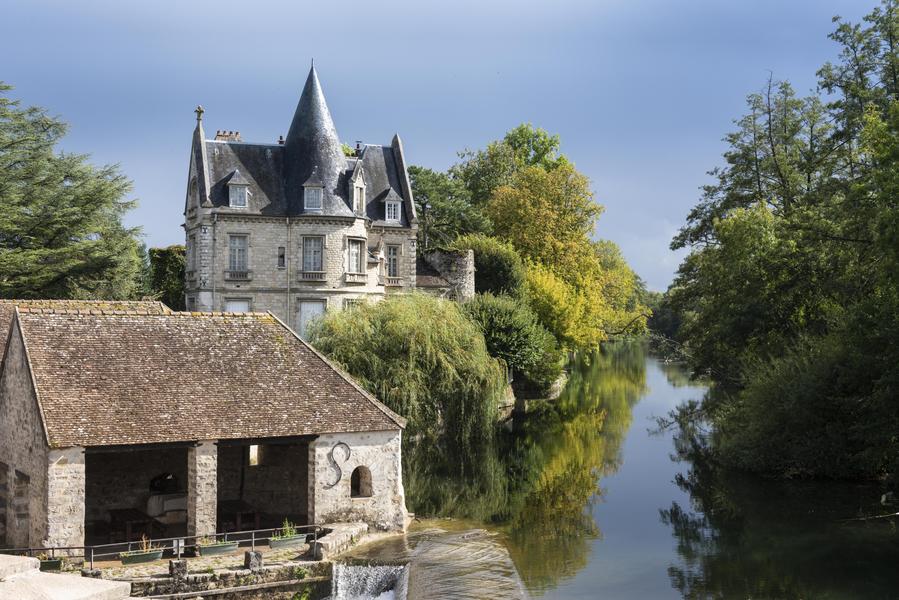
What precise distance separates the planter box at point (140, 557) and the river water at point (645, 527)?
4.35 meters

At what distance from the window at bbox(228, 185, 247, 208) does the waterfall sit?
26826 millimetres

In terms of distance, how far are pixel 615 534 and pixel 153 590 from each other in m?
11.8

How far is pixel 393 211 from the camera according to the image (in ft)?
154

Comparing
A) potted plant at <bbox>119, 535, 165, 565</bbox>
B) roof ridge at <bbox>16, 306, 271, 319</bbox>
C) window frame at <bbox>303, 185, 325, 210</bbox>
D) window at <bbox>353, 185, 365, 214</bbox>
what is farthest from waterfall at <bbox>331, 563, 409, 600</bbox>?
window at <bbox>353, 185, 365, 214</bbox>

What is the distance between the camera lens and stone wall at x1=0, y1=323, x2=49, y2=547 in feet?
61.1

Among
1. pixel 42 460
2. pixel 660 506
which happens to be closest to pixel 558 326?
pixel 660 506

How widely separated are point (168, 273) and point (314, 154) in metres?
9.45

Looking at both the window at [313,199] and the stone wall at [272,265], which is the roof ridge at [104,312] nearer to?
the stone wall at [272,265]

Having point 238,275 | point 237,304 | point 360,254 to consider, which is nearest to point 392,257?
point 360,254

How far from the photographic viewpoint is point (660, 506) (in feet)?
89.4

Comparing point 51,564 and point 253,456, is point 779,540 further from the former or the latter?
point 51,564

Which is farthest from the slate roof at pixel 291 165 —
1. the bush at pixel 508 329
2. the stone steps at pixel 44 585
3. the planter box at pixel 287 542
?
the stone steps at pixel 44 585

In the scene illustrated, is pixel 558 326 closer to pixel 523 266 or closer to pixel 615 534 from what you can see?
pixel 523 266

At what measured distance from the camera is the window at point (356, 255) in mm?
43656
